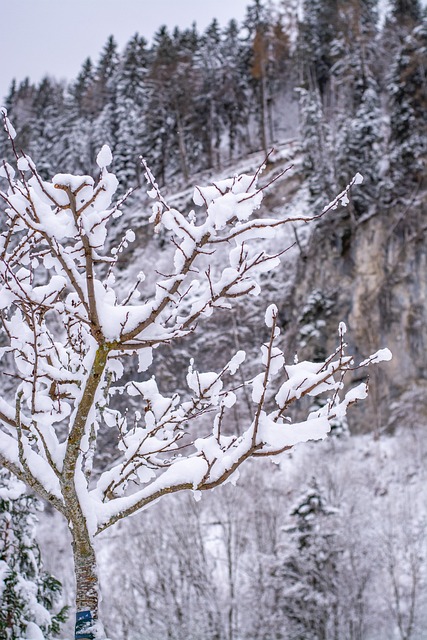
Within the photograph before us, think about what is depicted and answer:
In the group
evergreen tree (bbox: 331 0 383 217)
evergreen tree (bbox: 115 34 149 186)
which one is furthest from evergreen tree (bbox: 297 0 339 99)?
evergreen tree (bbox: 115 34 149 186)

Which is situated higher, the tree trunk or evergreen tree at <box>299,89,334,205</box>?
evergreen tree at <box>299,89,334,205</box>

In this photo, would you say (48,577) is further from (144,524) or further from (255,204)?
(144,524)

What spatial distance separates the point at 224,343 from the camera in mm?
29797

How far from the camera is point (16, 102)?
5825 centimetres

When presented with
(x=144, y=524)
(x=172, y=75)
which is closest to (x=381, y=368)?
(x=144, y=524)

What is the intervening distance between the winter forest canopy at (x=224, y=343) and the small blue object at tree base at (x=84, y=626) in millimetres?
59

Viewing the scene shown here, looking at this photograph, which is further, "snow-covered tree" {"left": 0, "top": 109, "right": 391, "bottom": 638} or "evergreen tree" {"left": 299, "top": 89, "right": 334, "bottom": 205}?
"evergreen tree" {"left": 299, "top": 89, "right": 334, "bottom": 205}

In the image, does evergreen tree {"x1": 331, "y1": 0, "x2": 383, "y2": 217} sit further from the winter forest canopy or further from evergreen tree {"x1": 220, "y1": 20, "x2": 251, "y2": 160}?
evergreen tree {"x1": 220, "y1": 20, "x2": 251, "y2": 160}

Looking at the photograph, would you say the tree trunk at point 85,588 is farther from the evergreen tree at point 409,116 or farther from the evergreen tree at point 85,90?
the evergreen tree at point 85,90

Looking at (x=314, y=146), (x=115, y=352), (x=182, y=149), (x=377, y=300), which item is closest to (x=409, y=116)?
(x=314, y=146)

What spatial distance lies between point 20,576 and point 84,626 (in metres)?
4.79

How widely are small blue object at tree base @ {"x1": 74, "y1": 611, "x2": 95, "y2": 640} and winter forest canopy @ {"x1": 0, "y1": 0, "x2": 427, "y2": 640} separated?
59 millimetres

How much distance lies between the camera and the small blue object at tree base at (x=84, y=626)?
10.8 ft

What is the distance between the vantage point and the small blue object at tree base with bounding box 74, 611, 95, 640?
3301 millimetres
